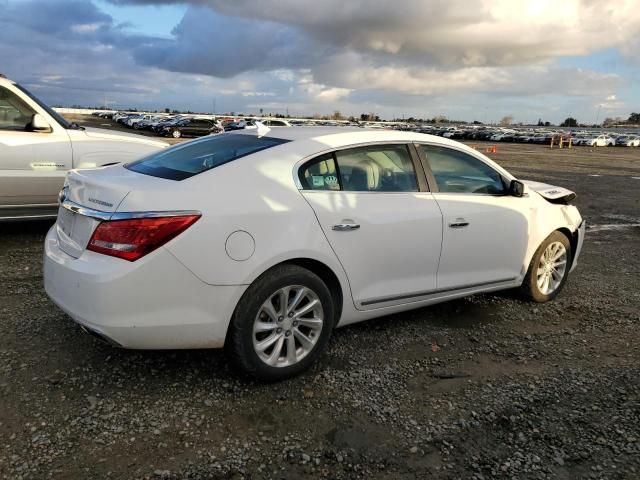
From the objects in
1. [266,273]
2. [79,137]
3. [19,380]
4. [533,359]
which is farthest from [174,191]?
[79,137]

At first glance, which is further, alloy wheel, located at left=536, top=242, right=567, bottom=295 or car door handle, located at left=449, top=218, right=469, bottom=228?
alloy wheel, located at left=536, top=242, right=567, bottom=295

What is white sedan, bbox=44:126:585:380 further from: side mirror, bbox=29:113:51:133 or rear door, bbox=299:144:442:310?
side mirror, bbox=29:113:51:133

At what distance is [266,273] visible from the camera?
3254 millimetres

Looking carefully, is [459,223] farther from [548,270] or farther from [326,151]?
[548,270]

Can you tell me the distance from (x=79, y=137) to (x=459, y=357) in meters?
5.05

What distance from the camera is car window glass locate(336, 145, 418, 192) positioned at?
380 cm

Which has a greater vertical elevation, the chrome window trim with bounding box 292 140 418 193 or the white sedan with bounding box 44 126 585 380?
the chrome window trim with bounding box 292 140 418 193

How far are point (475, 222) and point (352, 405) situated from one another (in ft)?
5.94

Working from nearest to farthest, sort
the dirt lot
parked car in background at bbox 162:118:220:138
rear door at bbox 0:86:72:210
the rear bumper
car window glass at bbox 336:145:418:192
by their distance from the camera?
the dirt lot
the rear bumper
car window glass at bbox 336:145:418:192
rear door at bbox 0:86:72:210
parked car in background at bbox 162:118:220:138

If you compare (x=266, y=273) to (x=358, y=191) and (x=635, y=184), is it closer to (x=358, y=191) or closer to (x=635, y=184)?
(x=358, y=191)

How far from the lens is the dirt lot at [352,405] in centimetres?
275

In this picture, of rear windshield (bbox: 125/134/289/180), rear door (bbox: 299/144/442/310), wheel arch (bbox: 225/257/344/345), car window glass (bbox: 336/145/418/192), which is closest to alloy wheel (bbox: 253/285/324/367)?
wheel arch (bbox: 225/257/344/345)

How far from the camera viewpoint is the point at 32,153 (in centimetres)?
625

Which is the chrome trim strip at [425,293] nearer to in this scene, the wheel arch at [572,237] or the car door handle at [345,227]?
the car door handle at [345,227]
